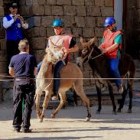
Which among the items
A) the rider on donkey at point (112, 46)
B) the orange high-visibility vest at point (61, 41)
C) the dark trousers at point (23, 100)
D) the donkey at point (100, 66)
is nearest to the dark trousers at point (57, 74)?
the orange high-visibility vest at point (61, 41)

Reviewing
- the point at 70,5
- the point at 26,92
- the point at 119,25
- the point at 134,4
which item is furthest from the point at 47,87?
the point at 134,4

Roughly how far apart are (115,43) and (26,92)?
309cm

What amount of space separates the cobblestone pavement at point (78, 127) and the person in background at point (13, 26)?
5.63 feet

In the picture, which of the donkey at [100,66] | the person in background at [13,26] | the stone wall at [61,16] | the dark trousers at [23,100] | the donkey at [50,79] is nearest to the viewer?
the dark trousers at [23,100]

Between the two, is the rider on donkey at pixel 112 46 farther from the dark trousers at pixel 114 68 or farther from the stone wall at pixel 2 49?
the stone wall at pixel 2 49

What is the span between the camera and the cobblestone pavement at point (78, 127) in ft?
30.0

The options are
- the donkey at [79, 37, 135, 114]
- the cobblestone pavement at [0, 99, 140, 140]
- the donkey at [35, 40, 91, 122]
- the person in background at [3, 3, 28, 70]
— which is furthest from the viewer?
the person in background at [3, 3, 28, 70]

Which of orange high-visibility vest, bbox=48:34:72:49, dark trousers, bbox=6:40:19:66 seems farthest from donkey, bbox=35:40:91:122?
dark trousers, bbox=6:40:19:66

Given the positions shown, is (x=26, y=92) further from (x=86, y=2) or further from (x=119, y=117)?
(x=86, y=2)

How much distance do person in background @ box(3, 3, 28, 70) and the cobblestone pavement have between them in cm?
171

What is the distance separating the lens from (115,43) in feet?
38.8

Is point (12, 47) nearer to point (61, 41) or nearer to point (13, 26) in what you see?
point (13, 26)

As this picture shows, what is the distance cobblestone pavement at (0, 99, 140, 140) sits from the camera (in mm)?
9141

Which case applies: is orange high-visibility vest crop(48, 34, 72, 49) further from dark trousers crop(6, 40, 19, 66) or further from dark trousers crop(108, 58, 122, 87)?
dark trousers crop(6, 40, 19, 66)
